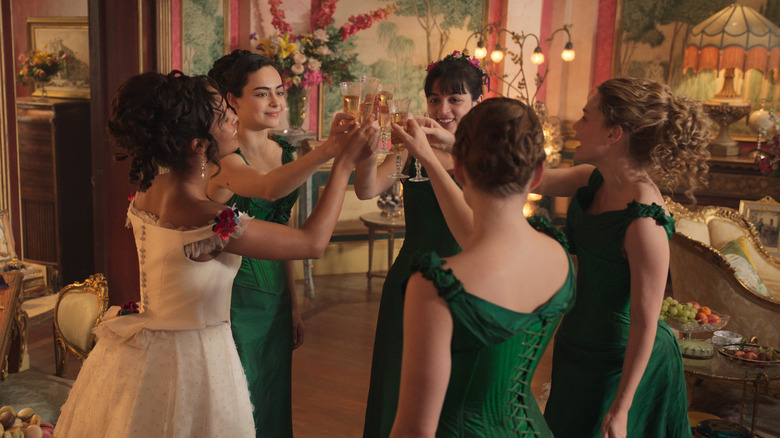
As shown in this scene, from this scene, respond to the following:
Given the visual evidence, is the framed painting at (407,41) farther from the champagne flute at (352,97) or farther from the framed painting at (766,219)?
the champagne flute at (352,97)

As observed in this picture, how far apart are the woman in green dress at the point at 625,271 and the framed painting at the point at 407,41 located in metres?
4.40

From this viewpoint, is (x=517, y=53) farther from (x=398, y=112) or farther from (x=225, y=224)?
(x=225, y=224)

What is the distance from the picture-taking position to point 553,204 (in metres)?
7.61

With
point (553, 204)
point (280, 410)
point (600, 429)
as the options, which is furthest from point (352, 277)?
point (600, 429)

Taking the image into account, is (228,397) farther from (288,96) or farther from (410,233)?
(288,96)

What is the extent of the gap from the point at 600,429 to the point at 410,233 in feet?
2.84

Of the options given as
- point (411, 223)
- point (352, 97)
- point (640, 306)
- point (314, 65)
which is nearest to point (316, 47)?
point (314, 65)

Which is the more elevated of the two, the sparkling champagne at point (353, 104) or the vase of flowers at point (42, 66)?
the vase of flowers at point (42, 66)

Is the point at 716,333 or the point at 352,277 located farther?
the point at 352,277

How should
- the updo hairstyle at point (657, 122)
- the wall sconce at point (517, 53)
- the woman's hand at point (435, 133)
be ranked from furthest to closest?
the wall sconce at point (517, 53)
the woman's hand at point (435, 133)
the updo hairstyle at point (657, 122)

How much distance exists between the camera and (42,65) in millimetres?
5598

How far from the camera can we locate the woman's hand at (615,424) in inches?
71.4

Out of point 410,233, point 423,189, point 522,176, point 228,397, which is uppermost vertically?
point 522,176

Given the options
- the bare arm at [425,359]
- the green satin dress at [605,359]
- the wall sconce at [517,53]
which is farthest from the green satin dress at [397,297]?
the wall sconce at [517,53]
